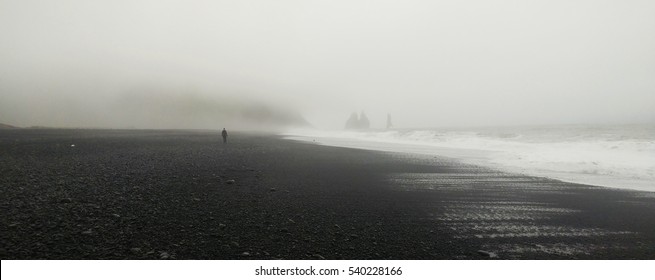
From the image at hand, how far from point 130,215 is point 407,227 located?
6259 mm

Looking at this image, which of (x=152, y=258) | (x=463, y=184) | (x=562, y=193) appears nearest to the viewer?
(x=152, y=258)

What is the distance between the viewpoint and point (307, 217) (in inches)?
282

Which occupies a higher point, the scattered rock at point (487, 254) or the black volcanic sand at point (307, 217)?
the black volcanic sand at point (307, 217)

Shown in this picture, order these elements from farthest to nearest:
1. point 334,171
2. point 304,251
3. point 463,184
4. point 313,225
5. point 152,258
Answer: point 334,171
point 463,184
point 313,225
point 304,251
point 152,258

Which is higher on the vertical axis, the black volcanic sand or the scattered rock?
the black volcanic sand

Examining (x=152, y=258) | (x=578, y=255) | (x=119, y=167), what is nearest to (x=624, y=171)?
(x=578, y=255)

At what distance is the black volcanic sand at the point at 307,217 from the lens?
5.25 meters

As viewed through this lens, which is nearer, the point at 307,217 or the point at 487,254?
the point at 487,254

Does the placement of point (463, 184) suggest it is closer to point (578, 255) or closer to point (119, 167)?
point (578, 255)

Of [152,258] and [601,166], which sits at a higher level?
[601,166]

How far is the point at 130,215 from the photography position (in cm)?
675

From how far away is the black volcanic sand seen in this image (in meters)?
5.25

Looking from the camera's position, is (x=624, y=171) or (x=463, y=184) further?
(x=624, y=171)

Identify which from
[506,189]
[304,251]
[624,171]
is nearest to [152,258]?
[304,251]
